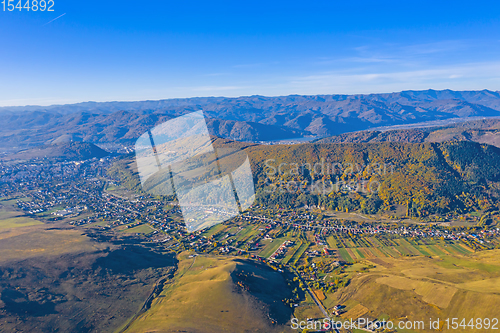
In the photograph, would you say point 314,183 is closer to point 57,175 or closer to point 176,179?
point 176,179

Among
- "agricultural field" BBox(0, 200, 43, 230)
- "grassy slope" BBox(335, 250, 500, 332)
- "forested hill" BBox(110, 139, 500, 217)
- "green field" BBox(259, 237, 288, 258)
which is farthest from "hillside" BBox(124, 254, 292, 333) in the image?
"agricultural field" BBox(0, 200, 43, 230)

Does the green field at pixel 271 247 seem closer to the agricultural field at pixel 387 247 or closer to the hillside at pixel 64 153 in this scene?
the agricultural field at pixel 387 247

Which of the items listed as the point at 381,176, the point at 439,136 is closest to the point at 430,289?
the point at 381,176

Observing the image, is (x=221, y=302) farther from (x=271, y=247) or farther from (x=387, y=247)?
(x=387, y=247)

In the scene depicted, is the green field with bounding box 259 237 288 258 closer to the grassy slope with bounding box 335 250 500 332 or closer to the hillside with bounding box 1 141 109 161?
the grassy slope with bounding box 335 250 500 332

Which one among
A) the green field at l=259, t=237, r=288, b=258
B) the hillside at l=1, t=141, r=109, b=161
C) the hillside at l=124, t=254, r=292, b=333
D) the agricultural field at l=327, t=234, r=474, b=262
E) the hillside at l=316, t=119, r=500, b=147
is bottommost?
the green field at l=259, t=237, r=288, b=258
